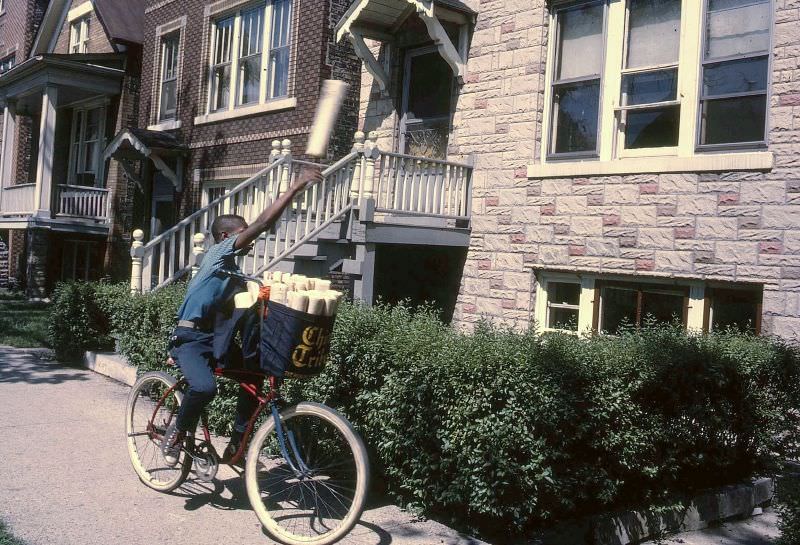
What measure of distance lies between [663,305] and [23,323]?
1084cm

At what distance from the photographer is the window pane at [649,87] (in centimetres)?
877

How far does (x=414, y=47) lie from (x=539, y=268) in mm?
4000

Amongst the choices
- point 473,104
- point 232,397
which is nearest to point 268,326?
point 232,397

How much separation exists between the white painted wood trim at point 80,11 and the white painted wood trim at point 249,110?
7.23 m

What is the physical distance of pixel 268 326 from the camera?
14.3ft

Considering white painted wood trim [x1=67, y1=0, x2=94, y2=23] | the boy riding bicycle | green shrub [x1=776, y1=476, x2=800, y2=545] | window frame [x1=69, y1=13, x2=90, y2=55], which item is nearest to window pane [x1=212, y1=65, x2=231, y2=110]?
white painted wood trim [x1=67, y1=0, x2=94, y2=23]

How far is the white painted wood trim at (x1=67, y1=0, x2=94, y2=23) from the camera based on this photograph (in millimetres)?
20812

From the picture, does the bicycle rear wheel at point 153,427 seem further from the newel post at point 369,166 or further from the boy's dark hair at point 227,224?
the newel post at point 369,166

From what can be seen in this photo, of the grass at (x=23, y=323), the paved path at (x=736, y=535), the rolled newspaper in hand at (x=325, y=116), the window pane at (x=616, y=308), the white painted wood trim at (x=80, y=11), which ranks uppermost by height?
the white painted wood trim at (x=80, y=11)

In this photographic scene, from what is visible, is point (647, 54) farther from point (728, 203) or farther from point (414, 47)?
point (414, 47)

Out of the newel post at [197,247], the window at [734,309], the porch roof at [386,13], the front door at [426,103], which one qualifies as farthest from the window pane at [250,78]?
the window at [734,309]

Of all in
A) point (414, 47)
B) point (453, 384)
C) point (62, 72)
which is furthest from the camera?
point (62, 72)

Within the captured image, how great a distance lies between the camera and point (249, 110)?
1453cm

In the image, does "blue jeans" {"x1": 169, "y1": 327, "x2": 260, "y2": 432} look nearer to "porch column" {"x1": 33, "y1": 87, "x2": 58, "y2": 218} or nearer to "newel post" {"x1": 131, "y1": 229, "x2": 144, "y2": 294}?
"newel post" {"x1": 131, "y1": 229, "x2": 144, "y2": 294}
